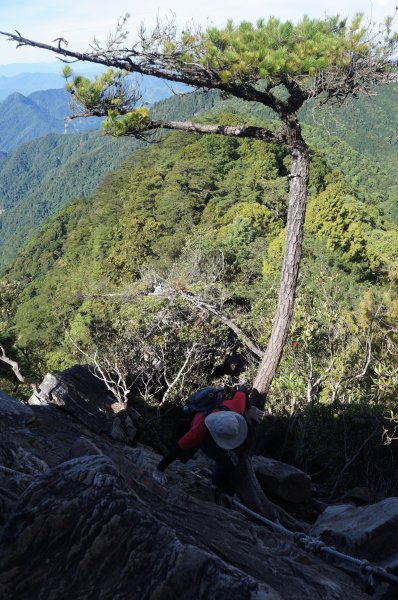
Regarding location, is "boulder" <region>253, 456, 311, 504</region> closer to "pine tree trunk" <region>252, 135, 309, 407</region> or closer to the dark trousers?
"pine tree trunk" <region>252, 135, 309, 407</region>

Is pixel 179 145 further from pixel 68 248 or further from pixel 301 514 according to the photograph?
pixel 301 514

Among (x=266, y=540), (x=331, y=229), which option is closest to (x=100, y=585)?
(x=266, y=540)

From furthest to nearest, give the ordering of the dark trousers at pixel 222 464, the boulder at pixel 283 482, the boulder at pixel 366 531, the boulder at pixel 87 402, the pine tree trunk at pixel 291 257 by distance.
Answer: the boulder at pixel 87 402, the pine tree trunk at pixel 291 257, the boulder at pixel 283 482, the dark trousers at pixel 222 464, the boulder at pixel 366 531

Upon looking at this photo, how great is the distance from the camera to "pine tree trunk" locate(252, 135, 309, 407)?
6.28 metres

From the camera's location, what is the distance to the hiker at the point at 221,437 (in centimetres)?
396

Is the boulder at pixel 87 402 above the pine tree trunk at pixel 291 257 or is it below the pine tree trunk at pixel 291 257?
below

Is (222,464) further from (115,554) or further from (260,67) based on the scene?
(260,67)

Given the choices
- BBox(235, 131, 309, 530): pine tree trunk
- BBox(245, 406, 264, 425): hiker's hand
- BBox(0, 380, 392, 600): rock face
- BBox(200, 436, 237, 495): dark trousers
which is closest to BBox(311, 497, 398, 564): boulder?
BBox(0, 380, 392, 600): rock face

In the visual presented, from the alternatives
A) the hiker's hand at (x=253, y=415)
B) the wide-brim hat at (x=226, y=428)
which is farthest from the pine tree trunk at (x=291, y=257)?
the wide-brim hat at (x=226, y=428)

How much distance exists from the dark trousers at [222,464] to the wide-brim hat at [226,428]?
0.26m

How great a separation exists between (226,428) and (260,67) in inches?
142

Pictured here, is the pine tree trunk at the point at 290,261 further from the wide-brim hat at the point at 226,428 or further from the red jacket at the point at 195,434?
the wide-brim hat at the point at 226,428

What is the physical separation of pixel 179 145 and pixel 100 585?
162 ft

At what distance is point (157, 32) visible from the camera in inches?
218
